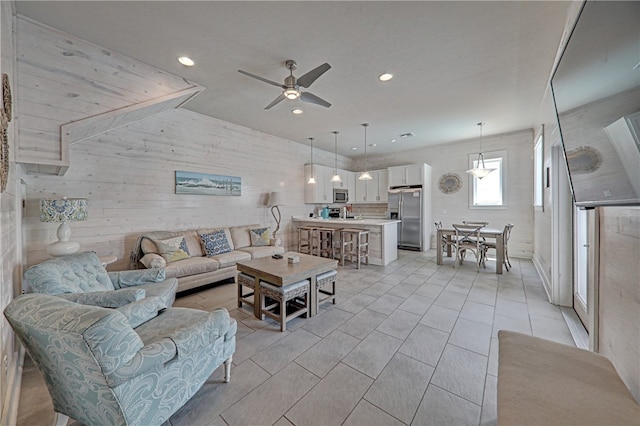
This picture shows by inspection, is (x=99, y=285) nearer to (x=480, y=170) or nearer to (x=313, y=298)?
(x=313, y=298)

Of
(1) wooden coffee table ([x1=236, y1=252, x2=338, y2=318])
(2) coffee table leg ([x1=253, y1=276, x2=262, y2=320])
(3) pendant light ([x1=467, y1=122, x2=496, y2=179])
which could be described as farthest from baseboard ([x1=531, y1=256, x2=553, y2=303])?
(2) coffee table leg ([x1=253, y1=276, x2=262, y2=320])

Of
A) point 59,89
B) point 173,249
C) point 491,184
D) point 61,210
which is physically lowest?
point 173,249

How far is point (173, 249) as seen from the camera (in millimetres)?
3486

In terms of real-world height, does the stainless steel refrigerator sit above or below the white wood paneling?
→ below

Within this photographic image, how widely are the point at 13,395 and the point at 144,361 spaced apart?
1334 millimetres

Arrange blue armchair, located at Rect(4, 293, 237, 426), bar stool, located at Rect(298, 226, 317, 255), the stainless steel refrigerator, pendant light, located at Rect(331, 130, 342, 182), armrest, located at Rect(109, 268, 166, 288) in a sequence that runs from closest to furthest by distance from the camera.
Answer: blue armchair, located at Rect(4, 293, 237, 426) < armrest, located at Rect(109, 268, 166, 288) < bar stool, located at Rect(298, 226, 317, 255) < pendant light, located at Rect(331, 130, 342, 182) < the stainless steel refrigerator

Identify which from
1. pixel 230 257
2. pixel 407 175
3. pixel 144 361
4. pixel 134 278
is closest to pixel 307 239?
pixel 230 257

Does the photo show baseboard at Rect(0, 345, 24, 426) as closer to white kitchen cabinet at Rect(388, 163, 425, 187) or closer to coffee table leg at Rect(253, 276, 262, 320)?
coffee table leg at Rect(253, 276, 262, 320)

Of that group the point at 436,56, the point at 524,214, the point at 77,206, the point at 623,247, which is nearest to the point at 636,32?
the point at 623,247

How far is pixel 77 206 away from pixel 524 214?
7926 millimetres

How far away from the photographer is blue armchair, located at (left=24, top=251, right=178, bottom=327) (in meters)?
1.56

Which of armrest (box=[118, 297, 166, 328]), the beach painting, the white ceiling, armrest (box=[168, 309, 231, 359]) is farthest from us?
the beach painting

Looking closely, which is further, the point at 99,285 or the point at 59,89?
the point at 59,89

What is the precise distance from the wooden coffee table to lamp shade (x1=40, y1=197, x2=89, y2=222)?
1.76 metres
